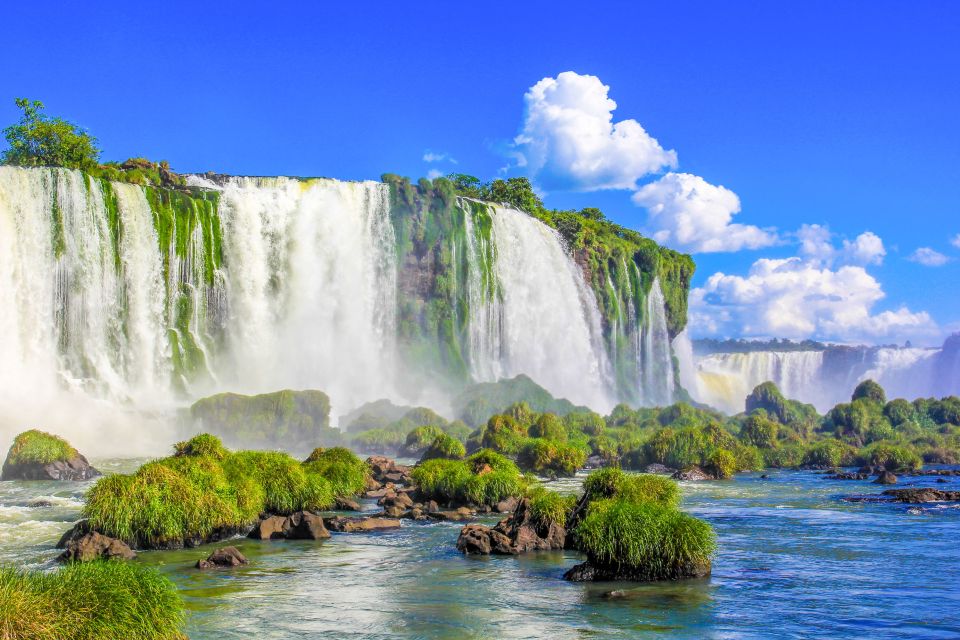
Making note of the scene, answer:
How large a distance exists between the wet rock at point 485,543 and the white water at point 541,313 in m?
62.2

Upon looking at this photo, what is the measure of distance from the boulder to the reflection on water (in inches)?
17.0

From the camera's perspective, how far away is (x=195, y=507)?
74.6ft

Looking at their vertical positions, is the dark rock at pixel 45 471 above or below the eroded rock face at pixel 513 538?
above

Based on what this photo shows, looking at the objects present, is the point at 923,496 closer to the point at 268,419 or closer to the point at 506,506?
the point at 506,506

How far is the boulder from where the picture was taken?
20.1 meters

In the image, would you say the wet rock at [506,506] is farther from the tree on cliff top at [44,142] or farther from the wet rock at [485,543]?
the tree on cliff top at [44,142]

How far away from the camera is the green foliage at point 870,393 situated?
69.3m

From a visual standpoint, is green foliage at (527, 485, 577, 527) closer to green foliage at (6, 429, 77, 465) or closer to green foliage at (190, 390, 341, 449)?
green foliage at (6, 429, 77, 465)

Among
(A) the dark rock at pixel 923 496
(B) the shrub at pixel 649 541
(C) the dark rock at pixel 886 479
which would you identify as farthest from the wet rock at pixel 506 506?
(C) the dark rock at pixel 886 479

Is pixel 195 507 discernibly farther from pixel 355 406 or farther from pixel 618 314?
pixel 618 314

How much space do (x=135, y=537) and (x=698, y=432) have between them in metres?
31.9

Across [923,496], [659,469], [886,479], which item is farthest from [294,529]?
[886,479]

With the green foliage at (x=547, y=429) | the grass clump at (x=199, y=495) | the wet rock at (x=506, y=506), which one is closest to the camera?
the grass clump at (x=199, y=495)

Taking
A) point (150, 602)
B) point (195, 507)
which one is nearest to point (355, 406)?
point (195, 507)
